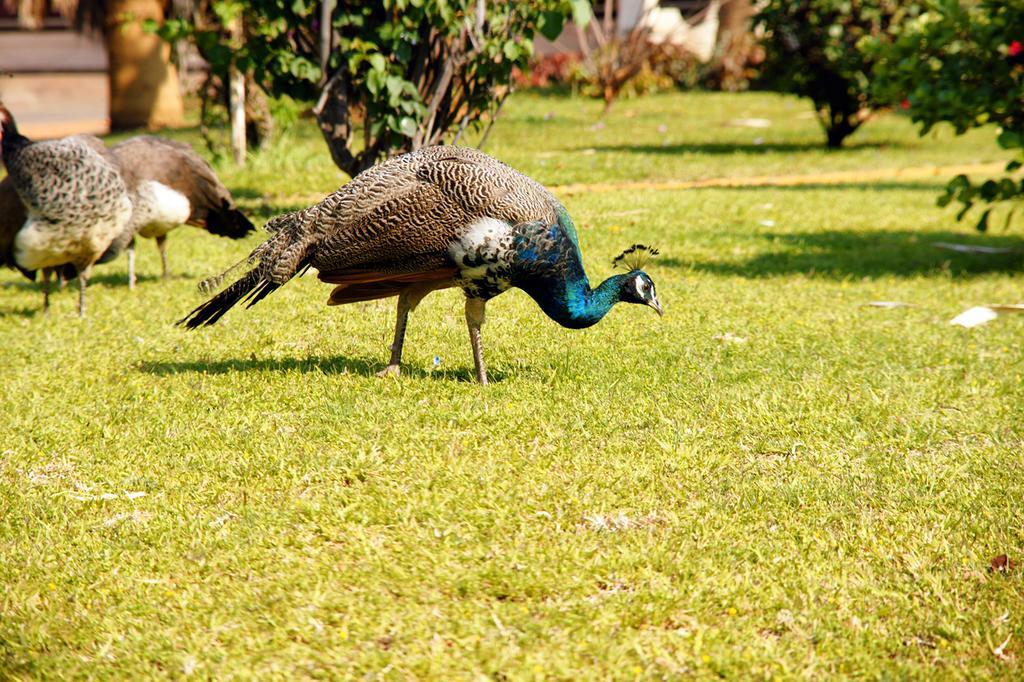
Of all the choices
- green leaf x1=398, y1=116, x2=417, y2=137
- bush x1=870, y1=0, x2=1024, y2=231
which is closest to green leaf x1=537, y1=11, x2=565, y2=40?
green leaf x1=398, y1=116, x2=417, y2=137

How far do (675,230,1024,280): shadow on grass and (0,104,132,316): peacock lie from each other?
4175mm

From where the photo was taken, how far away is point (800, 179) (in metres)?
13.9

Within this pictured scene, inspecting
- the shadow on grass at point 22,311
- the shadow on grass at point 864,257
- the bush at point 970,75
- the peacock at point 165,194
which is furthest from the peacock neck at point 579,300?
the bush at point 970,75

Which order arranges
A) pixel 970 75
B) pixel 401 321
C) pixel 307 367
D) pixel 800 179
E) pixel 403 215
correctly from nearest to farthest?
1. pixel 403 215
2. pixel 401 321
3. pixel 307 367
4. pixel 970 75
5. pixel 800 179

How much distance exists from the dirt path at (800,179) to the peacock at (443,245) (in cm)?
626

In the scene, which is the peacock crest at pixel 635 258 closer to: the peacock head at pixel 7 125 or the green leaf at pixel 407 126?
the green leaf at pixel 407 126

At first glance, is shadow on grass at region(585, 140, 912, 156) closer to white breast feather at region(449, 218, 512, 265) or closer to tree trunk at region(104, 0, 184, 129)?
tree trunk at region(104, 0, 184, 129)

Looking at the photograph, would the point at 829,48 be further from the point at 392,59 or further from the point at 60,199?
the point at 60,199

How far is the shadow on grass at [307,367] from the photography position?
6055mm

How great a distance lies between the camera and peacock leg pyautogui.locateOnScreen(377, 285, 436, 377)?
5812 mm

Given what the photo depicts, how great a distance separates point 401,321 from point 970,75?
562 cm

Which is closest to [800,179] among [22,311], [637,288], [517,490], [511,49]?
[511,49]

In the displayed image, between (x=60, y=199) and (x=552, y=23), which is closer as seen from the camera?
(x=60, y=199)

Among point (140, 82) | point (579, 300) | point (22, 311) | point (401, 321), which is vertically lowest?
point (22, 311)
